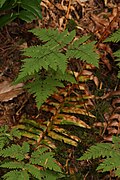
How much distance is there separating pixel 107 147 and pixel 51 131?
0.68m

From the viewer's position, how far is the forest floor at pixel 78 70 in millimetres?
3547

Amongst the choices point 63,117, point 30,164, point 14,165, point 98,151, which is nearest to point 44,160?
point 30,164

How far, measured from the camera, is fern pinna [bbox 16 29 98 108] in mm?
3223

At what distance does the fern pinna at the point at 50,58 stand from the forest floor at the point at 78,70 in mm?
311

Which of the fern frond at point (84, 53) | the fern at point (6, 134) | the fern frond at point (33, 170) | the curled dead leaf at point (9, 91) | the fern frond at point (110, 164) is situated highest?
the fern frond at point (84, 53)

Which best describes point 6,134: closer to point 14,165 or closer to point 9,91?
point 14,165

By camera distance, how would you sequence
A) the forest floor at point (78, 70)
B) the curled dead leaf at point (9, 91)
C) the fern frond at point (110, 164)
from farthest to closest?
the curled dead leaf at point (9, 91) → the forest floor at point (78, 70) → the fern frond at point (110, 164)

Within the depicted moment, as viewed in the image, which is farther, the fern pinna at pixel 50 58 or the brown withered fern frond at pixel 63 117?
the brown withered fern frond at pixel 63 117

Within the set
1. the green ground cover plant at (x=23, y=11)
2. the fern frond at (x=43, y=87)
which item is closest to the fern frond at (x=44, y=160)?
the fern frond at (x=43, y=87)

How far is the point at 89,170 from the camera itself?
3.42m

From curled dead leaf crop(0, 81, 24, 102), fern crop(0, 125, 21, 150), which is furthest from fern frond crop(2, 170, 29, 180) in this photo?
curled dead leaf crop(0, 81, 24, 102)

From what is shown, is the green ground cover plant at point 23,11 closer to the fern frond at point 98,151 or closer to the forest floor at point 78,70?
the forest floor at point 78,70

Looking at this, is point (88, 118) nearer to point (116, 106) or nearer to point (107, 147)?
point (116, 106)

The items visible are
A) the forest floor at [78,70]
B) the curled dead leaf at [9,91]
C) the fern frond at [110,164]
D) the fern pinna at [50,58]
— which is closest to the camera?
the fern frond at [110,164]
